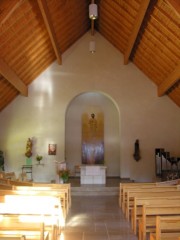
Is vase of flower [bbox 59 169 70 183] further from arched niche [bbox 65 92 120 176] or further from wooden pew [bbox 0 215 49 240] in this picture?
wooden pew [bbox 0 215 49 240]

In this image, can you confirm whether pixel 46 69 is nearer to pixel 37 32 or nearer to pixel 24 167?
pixel 37 32

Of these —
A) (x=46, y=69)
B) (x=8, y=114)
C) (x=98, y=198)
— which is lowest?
(x=98, y=198)

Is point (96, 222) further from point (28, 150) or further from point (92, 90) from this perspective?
point (92, 90)

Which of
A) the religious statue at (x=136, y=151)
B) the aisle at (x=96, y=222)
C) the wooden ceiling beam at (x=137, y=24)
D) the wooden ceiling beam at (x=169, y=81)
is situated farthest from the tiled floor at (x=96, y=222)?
the wooden ceiling beam at (x=137, y=24)

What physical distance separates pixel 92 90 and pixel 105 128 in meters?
1.95

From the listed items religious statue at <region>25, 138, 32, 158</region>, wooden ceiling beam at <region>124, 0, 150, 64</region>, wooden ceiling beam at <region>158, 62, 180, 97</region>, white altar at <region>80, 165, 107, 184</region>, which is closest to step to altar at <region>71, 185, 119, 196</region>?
white altar at <region>80, 165, 107, 184</region>

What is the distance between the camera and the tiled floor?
5.46 meters

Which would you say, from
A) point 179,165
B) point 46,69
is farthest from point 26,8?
point 179,165

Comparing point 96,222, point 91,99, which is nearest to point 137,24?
point 91,99

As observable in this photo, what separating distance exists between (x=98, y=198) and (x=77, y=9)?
20.7ft

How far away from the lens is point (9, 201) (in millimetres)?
4336

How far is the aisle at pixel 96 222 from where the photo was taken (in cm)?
546

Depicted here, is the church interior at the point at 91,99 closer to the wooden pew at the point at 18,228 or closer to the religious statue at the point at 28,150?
the religious statue at the point at 28,150

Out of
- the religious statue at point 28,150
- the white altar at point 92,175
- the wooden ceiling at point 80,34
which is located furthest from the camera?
the religious statue at point 28,150
